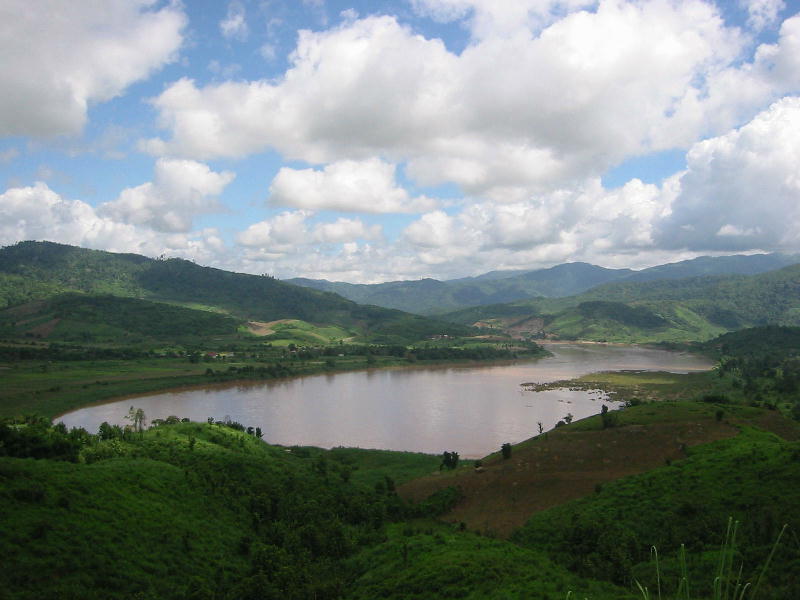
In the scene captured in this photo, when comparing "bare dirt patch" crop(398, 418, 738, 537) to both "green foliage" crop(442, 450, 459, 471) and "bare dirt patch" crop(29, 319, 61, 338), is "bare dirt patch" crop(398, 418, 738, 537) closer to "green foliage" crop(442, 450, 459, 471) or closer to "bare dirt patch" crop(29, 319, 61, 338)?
"green foliage" crop(442, 450, 459, 471)

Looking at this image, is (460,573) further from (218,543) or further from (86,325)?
(86,325)

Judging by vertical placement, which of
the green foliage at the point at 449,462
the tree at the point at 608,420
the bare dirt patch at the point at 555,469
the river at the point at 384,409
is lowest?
the river at the point at 384,409

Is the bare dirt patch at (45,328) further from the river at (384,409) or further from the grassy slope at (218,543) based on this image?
the grassy slope at (218,543)

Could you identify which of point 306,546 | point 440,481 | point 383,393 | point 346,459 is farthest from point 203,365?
point 306,546

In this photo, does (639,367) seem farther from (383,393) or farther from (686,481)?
(686,481)

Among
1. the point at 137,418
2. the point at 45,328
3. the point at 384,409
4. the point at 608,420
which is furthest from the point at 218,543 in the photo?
the point at 45,328

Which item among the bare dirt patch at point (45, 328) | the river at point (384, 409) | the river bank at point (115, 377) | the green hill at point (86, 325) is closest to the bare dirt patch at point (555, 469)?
the river at point (384, 409)

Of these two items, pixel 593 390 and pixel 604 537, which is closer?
pixel 604 537
